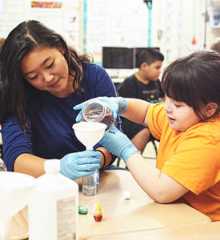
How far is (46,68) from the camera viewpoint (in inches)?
60.0

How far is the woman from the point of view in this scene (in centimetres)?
151

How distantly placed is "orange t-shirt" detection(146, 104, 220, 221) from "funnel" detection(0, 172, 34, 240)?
0.52 meters

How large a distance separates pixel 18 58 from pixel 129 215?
27.3 inches

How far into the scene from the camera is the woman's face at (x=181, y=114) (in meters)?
1.31

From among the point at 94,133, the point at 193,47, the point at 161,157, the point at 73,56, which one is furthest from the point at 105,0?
the point at 94,133

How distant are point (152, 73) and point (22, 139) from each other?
8.84 feet

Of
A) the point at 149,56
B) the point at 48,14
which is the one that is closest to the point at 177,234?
the point at 149,56

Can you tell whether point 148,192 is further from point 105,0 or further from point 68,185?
point 105,0

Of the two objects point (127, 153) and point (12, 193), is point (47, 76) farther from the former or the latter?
point (12, 193)

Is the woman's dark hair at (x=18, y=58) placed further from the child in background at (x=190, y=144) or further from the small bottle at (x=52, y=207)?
the small bottle at (x=52, y=207)

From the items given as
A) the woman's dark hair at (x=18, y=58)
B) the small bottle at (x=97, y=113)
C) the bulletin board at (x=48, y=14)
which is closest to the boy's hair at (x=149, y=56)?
the bulletin board at (x=48, y=14)

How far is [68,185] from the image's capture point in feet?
2.85

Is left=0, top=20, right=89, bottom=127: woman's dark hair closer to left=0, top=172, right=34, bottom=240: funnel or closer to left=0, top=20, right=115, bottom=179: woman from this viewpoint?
left=0, top=20, right=115, bottom=179: woman

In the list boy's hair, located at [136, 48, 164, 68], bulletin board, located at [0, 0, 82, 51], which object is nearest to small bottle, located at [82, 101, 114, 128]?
boy's hair, located at [136, 48, 164, 68]
